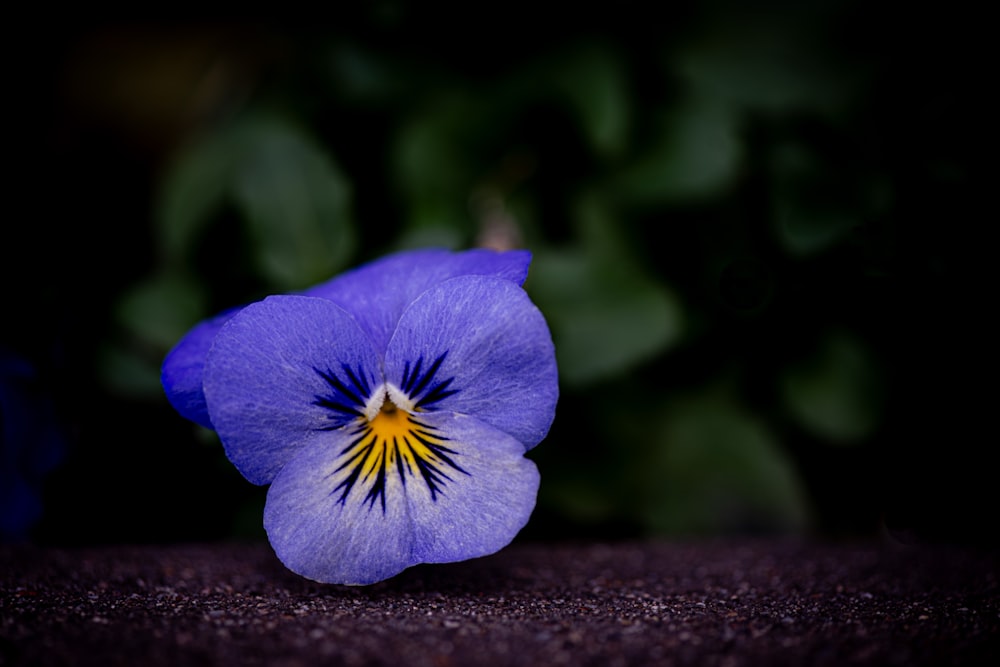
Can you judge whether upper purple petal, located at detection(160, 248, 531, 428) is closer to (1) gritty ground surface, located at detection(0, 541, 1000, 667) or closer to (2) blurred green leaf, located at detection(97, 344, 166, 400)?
(1) gritty ground surface, located at detection(0, 541, 1000, 667)

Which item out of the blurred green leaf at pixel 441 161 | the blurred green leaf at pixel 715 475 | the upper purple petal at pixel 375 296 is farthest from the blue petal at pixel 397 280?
the blurred green leaf at pixel 715 475

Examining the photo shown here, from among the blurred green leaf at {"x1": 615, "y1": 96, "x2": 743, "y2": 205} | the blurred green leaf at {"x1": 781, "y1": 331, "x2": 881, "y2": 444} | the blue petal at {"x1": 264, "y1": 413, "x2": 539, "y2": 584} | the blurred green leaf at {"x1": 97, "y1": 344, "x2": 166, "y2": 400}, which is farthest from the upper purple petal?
the blurred green leaf at {"x1": 781, "y1": 331, "x2": 881, "y2": 444}

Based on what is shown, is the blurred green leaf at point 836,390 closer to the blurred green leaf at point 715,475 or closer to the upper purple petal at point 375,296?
the blurred green leaf at point 715,475

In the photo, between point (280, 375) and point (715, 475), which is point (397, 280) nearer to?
point (280, 375)

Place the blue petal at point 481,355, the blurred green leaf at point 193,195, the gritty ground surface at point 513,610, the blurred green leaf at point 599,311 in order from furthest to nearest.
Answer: the blurred green leaf at point 193,195 < the blurred green leaf at point 599,311 < the blue petal at point 481,355 < the gritty ground surface at point 513,610

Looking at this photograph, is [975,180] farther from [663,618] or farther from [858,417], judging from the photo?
[663,618]

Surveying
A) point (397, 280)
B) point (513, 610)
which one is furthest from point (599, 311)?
point (513, 610)
